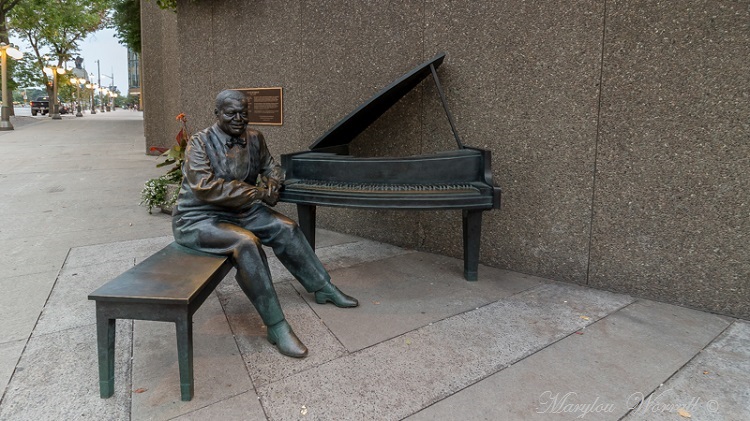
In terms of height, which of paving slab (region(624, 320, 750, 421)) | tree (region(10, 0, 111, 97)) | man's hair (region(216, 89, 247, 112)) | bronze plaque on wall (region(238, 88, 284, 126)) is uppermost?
tree (region(10, 0, 111, 97))

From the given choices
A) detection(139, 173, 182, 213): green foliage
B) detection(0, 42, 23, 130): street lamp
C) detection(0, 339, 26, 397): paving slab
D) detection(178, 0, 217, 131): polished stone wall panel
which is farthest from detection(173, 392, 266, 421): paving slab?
detection(0, 42, 23, 130): street lamp

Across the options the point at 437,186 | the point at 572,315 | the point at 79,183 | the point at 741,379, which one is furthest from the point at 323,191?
the point at 79,183

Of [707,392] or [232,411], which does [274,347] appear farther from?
[707,392]

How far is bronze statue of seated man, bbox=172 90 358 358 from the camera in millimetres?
2977

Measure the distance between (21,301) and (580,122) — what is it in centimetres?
503

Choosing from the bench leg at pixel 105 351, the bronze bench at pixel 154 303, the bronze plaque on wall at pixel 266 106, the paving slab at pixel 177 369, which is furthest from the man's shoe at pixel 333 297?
the bronze plaque on wall at pixel 266 106

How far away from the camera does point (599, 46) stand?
13.5 feet

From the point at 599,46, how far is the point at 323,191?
8.90 ft

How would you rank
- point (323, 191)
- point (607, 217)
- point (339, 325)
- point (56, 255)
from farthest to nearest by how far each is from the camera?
point (56, 255) → point (607, 217) → point (323, 191) → point (339, 325)

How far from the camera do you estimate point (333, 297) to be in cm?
375

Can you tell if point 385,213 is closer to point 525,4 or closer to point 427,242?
point 427,242

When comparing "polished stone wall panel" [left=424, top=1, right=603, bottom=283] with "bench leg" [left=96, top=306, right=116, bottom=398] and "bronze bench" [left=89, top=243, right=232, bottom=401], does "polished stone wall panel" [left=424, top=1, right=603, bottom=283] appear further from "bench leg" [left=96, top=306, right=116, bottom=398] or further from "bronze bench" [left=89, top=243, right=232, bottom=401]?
"bench leg" [left=96, top=306, right=116, bottom=398]

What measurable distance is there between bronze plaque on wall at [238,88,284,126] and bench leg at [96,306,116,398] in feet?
15.7

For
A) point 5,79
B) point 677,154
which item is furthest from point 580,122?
point 5,79
